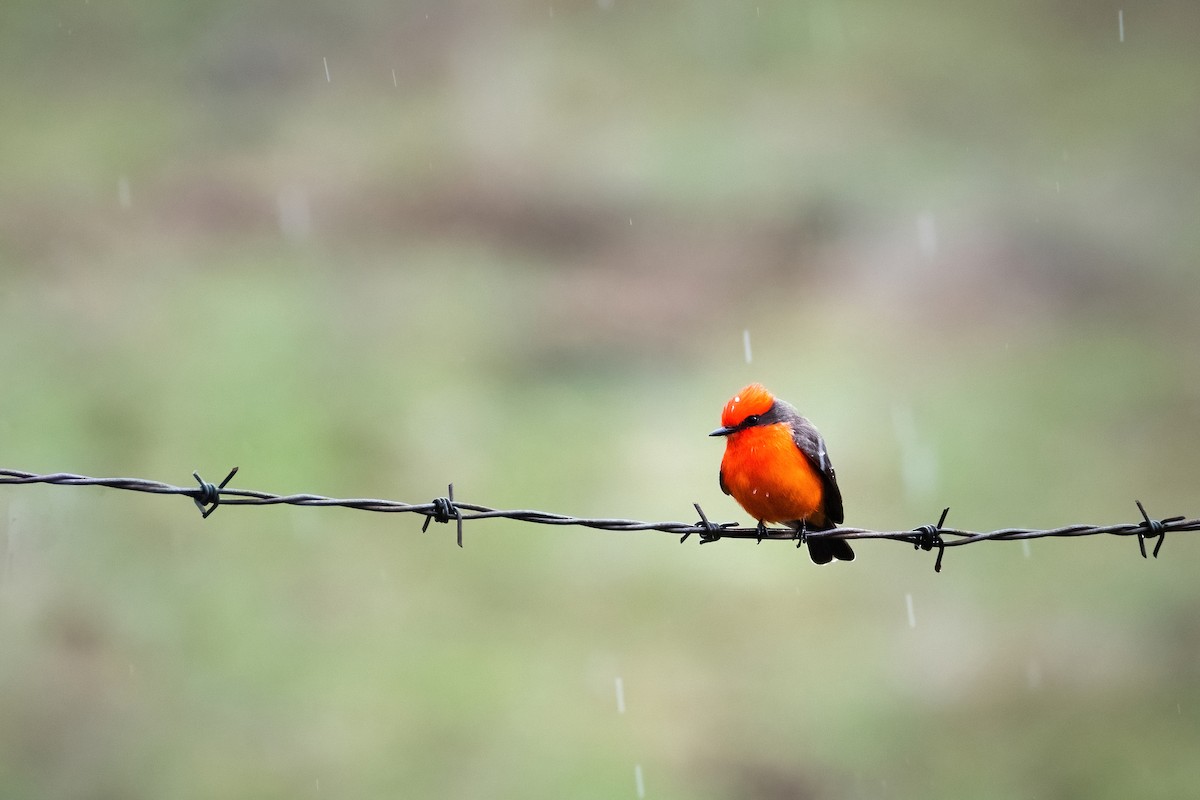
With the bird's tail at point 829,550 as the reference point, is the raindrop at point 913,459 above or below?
above

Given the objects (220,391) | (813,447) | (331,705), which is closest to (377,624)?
(331,705)

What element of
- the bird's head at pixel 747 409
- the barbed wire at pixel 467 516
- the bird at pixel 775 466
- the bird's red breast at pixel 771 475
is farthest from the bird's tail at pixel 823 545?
the barbed wire at pixel 467 516

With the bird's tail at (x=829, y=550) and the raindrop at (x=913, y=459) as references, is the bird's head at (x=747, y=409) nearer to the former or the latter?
the bird's tail at (x=829, y=550)

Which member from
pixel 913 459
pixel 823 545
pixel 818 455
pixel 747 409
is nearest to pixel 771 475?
pixel 818 455

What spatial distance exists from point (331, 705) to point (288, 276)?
1175cm

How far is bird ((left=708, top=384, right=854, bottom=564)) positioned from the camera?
18.2 ft

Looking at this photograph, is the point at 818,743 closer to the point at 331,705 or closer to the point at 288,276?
the point at 331,705

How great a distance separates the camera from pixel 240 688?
1584cm

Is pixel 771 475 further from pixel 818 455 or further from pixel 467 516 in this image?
pixel 467 516

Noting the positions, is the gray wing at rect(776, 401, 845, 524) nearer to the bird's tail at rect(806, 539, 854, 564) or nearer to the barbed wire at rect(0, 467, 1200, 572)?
the bird's tail at rect(806, 539, 854, 564)

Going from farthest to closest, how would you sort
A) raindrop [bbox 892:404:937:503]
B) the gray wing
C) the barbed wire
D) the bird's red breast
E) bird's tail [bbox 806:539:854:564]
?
raindrop [bbox 892:404:937:503] < bird's tail [bbox 806:539:854:564] < the gray wing < the bird's red breast < the barbed wire

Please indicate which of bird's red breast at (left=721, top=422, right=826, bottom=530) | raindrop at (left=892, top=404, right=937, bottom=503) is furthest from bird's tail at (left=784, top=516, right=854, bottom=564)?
raindrop at (left=892, top=404, right=937, bottom=503)

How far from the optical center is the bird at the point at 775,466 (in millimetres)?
5539

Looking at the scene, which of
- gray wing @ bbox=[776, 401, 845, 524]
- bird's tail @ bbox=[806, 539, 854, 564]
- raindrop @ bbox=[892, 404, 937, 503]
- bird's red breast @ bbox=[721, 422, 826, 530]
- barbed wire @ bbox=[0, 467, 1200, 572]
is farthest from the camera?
raindrop @ bbox=[892, 404, 937, 503]
